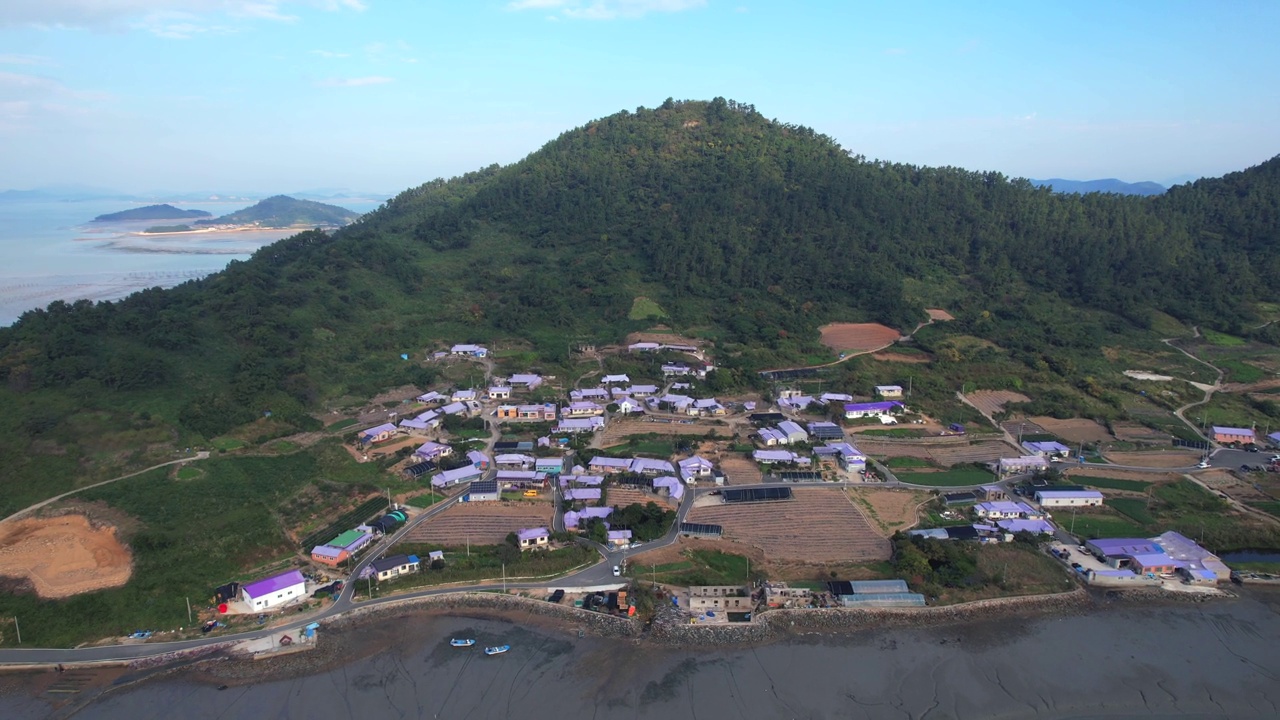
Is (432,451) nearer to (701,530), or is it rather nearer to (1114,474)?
(701,530)

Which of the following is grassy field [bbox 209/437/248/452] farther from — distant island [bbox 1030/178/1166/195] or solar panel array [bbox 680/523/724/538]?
distant island [bbox 1030/178/1166/195]

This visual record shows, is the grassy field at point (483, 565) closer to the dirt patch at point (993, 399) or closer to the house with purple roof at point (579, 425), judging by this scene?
the house with purple roof at point (579, 425)

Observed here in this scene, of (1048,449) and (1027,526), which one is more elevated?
(1048,449)

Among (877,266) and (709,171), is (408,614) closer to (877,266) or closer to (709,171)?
(877,266)

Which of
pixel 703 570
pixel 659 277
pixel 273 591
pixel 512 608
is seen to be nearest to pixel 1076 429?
pixel 703 570

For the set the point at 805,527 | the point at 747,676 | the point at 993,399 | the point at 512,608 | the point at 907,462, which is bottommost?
the point at 747,676

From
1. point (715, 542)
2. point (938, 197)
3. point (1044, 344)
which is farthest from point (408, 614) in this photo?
point (938, 197)
